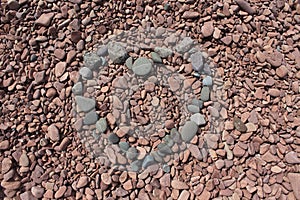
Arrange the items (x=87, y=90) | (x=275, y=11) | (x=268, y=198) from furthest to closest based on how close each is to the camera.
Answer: (x=275, y=11), (x=87, y=90), (x=268, y=198)

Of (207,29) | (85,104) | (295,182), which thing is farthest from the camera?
(207,29)

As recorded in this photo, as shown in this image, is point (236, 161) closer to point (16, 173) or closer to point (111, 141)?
point (111, 141)

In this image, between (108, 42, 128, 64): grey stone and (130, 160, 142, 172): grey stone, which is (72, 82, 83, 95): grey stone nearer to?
(108, 42, 128, 64): grey stone

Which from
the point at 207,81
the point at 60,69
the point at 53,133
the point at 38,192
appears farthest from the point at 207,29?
the point at 38,192

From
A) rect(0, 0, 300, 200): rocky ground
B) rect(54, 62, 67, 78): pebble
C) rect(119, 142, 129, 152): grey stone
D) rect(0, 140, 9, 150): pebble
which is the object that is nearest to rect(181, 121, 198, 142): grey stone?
rect(0, 0, 300, 200): rocky ground

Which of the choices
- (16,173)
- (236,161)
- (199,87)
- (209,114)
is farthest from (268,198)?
(16,173)

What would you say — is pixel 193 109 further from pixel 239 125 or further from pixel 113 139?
pixel 113 139
